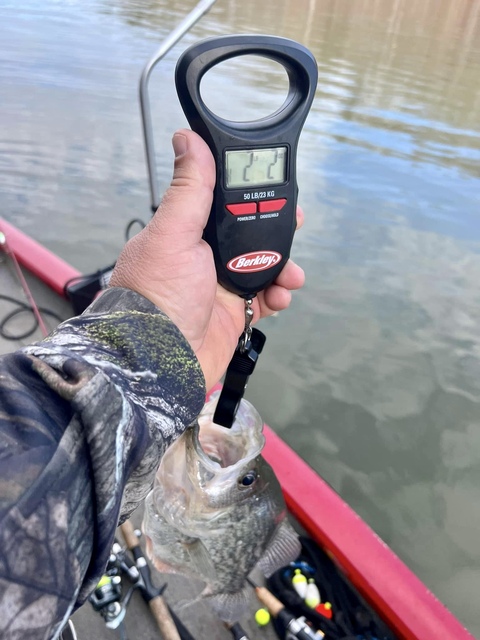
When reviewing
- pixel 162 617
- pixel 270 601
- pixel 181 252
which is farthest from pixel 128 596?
pixel 181 252

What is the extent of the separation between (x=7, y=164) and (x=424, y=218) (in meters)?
5.24

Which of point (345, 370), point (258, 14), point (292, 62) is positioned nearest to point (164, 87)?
point (345, 370)

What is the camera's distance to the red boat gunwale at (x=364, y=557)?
1.82 meters

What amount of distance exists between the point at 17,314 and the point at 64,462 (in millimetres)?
2796

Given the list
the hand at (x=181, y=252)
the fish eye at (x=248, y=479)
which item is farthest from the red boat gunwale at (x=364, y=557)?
the hand at (x=181, y=252)

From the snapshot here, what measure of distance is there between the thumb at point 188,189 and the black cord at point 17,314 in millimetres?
2042

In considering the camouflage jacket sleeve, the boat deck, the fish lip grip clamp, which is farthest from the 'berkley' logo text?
the boat deck

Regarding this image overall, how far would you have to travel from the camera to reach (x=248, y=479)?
1488 mm

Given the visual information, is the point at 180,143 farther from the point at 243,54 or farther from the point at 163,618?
the point at 163,618

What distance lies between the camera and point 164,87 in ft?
32.2

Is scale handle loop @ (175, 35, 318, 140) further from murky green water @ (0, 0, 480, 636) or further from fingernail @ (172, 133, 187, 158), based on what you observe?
murky green water @ (0, 0, 480, 636)

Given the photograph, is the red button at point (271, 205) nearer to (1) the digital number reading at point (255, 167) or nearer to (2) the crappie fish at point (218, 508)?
(1) the digital number reading at point (255, 167)

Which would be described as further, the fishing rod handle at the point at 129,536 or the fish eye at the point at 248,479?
the fishing rod handle at the point at 129,536

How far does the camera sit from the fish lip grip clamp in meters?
1.32
